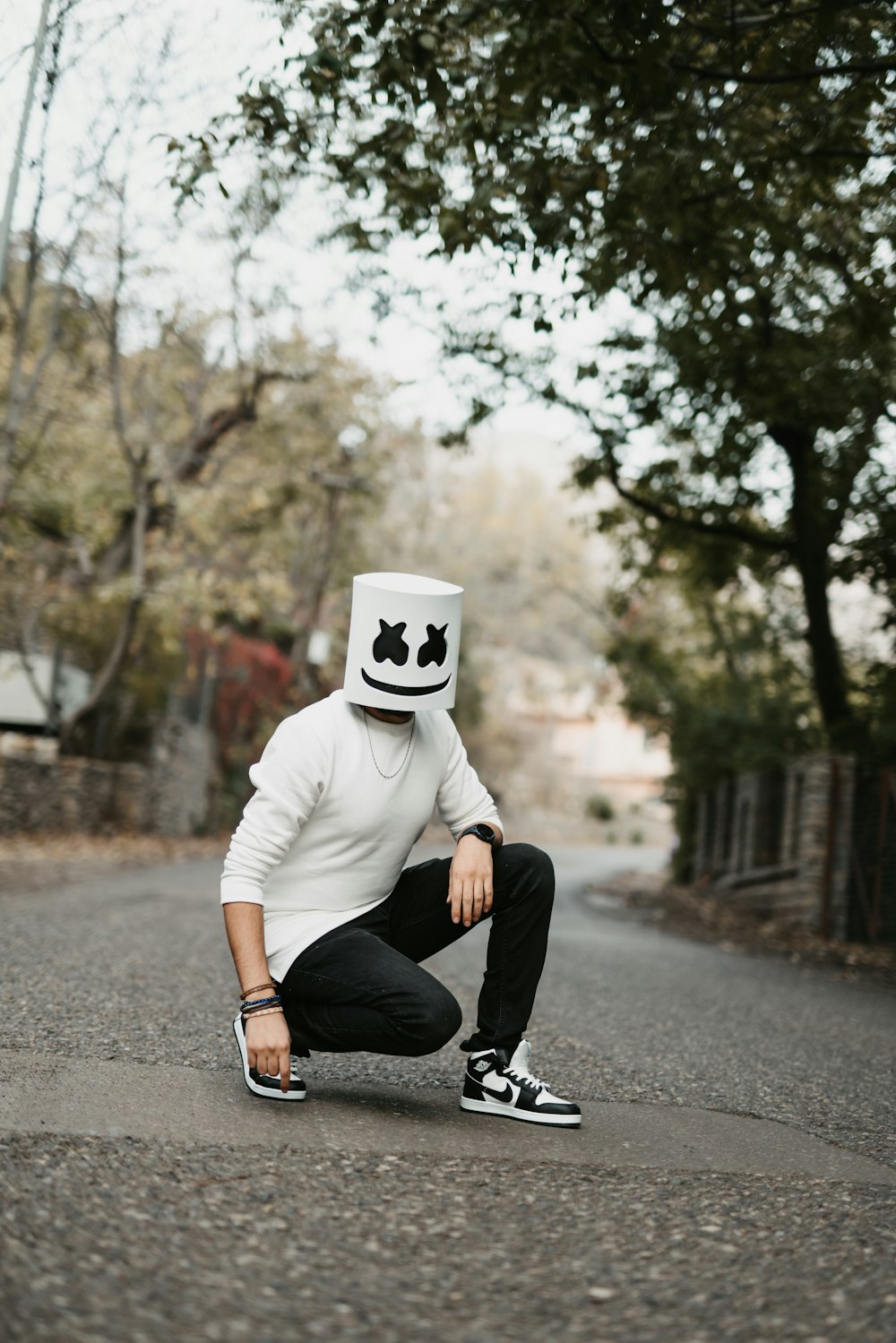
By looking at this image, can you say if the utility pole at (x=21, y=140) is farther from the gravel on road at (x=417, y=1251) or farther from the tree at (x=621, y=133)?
the gravel on road at (x=417, y=1251)

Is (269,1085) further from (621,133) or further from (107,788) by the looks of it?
(107,788)

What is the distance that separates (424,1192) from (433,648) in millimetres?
1553

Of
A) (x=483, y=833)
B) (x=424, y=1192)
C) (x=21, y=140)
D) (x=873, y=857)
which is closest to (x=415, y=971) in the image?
(x=483, y=833)

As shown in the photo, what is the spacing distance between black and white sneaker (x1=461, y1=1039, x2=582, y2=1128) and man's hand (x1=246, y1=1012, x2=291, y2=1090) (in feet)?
2.26

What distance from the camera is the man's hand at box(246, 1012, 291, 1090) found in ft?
12.2

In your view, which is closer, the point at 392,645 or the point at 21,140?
the point at 392,645

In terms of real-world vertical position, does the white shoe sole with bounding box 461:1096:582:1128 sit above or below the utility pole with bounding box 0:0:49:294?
below

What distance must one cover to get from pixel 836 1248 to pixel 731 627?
21782 millimetres

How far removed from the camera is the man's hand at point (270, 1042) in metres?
3.72

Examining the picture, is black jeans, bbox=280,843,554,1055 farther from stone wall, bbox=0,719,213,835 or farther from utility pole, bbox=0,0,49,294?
stone wall, bbox=0,719,213,835

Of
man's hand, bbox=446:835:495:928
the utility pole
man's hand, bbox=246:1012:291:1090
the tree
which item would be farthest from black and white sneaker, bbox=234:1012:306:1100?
the utility pole

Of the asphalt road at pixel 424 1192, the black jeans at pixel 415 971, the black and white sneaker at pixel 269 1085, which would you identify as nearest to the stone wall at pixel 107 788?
the asphalt road at pixel 424 1192

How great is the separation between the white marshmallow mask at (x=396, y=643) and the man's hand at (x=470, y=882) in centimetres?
47

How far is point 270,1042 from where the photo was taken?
3725mm
